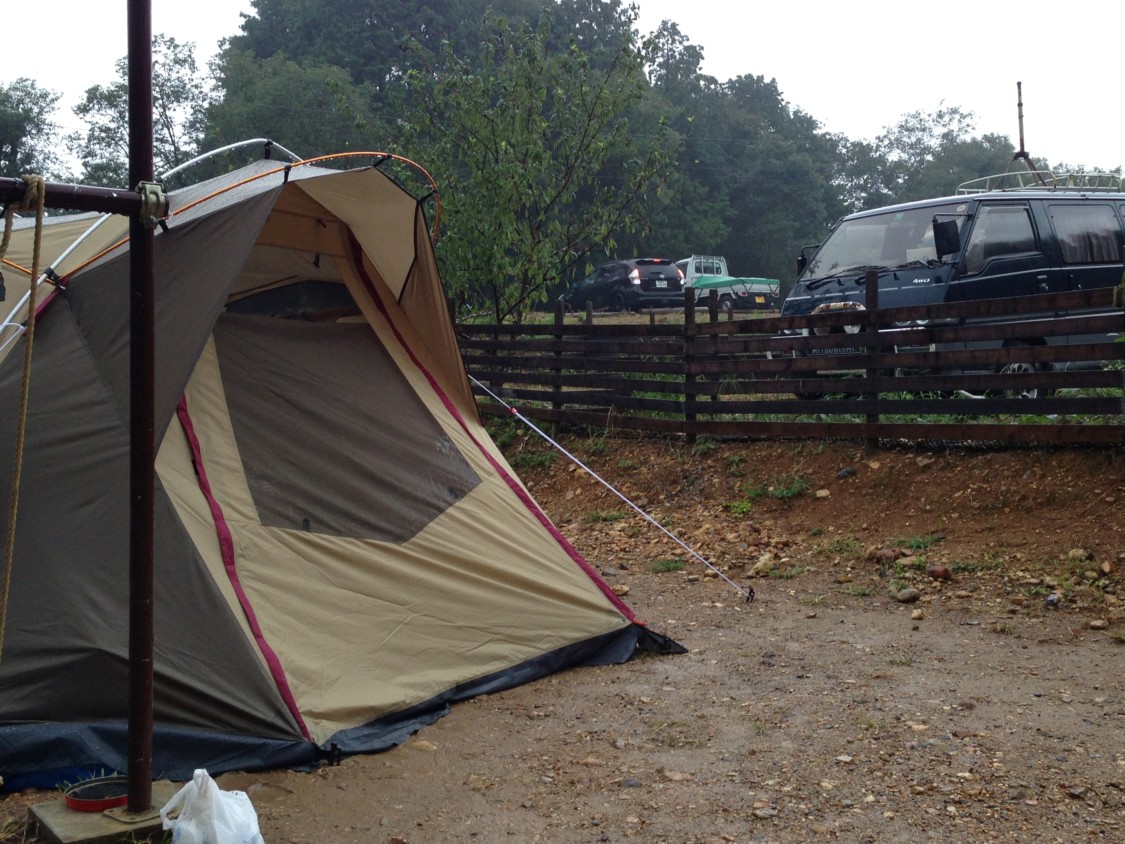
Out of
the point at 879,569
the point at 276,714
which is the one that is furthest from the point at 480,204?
the point at 276,714

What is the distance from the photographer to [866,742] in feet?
13.1

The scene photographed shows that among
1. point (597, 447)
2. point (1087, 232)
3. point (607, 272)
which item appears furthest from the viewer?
point (607, 272)

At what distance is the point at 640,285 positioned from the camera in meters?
26.4

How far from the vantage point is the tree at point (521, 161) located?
11.9 metres

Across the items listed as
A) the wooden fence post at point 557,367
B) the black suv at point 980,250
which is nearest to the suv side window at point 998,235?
the black suv at point 980,250

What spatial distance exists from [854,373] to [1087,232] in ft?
8.28

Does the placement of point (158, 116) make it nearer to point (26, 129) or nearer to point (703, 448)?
point (26, 129)

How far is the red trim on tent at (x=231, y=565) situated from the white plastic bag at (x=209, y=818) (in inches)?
33.2

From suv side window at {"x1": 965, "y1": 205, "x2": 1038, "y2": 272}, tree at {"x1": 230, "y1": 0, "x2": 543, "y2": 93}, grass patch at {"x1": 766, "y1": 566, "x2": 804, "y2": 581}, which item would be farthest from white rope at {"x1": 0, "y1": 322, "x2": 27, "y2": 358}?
tree at {"x1": 230, "y1": 0, "x2": 543, "y2": 93}

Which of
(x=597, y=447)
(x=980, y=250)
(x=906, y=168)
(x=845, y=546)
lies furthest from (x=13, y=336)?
(x=906, y=168)

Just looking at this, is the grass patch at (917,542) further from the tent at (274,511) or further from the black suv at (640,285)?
the black suv at (640,285)

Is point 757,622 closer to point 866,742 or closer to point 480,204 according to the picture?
point 866,742

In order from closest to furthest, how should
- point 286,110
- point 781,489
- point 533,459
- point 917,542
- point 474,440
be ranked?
point 474,440 → point 917,542 → point 781,489 → point 533,459 → point 286,110

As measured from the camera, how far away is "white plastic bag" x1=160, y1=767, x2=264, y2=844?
300 centimetres
